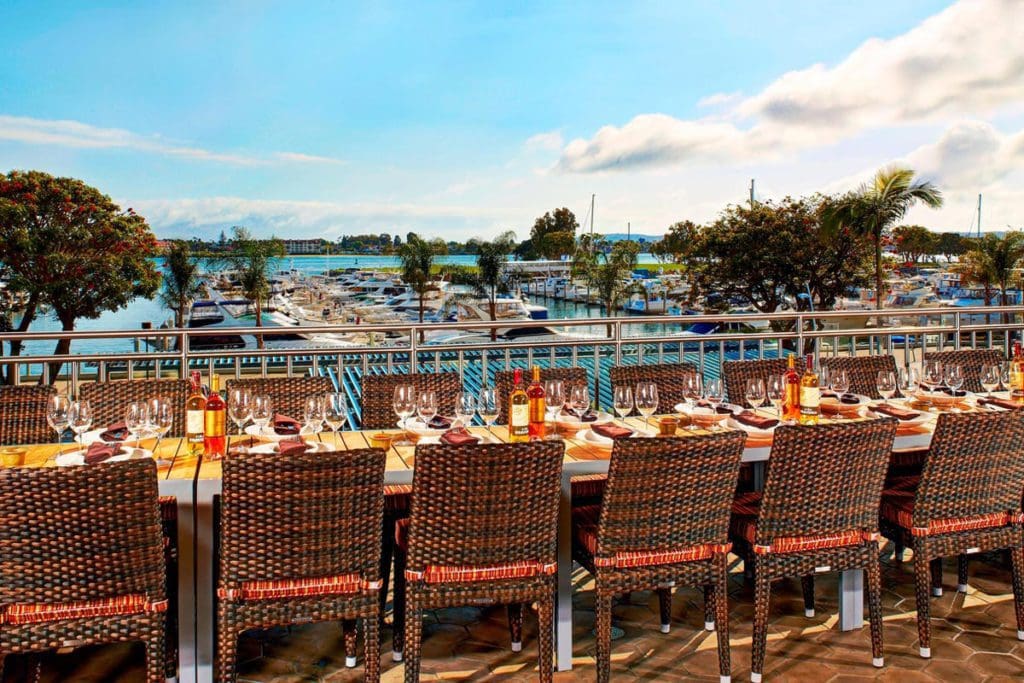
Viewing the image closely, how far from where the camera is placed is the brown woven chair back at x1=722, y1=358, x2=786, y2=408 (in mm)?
4105

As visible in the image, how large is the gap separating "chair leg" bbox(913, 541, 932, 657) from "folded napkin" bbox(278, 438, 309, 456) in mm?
2103

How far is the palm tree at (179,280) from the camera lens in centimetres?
2753

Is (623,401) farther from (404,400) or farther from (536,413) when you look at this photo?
(404,400)

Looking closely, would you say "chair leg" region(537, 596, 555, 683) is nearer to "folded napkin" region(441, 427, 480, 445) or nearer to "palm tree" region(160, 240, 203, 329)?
"folded napkin" region(441, 427, 480, 445)

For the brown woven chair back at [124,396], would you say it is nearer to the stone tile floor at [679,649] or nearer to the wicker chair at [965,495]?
the stone tile floor at [679,649]

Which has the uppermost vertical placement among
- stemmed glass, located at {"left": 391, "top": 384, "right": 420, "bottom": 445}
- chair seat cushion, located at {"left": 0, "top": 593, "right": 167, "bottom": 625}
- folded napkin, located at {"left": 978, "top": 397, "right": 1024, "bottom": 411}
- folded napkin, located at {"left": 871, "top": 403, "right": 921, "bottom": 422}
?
stemmed glass, located at {"left": 391, "top": 384, "right": 420, "bottom": 445}

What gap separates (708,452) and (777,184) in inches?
1178

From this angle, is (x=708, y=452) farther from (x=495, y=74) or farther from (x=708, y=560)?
(x=495, y=74)

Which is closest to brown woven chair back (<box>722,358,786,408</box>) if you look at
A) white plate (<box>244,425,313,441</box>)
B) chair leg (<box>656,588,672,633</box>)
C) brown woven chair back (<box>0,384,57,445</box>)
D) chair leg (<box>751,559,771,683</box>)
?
chair leg (<box>656,588,672,633</box>)

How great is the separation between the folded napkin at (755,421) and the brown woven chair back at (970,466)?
0.56m

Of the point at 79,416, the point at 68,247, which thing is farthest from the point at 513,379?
the point at 68,247

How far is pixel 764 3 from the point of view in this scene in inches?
532

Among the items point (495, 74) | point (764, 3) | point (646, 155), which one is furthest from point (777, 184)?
A: point (764, 3)

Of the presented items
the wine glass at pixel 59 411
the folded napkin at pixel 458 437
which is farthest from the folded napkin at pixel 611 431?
the wine glass at pixel 59 411
